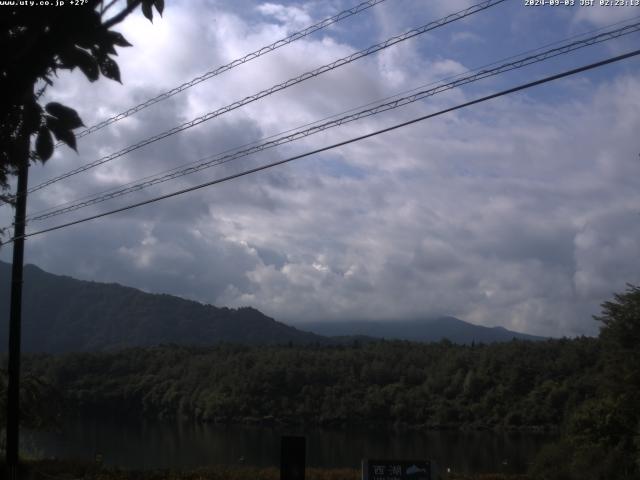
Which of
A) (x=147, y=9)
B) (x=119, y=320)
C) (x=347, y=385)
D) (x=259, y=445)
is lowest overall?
(x=259, y=445)

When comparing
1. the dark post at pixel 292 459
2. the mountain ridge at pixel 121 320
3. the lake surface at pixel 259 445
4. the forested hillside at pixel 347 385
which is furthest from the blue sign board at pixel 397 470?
the mountain ridge at pixel 121 320

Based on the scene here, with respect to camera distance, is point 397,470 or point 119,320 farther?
point 119,320

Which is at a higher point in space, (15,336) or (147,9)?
(147,9)

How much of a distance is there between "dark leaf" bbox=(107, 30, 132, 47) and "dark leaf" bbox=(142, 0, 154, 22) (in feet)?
0.71

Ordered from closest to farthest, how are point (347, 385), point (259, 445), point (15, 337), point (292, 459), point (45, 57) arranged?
1. point (45, 57)
2. point (292, 459)
3. point (15, 337)
4. point (259, 445)
5. point (347, 385)

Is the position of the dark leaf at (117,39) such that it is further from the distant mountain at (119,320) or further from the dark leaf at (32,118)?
the distant mountain at (119,320)

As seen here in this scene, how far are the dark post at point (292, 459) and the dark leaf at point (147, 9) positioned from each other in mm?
7415

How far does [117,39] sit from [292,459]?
24.9 feet

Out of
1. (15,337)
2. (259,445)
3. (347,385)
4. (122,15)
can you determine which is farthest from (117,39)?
(347,385)

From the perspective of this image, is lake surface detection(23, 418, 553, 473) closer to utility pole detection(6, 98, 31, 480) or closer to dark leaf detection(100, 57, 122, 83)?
utility pole detection(6, 98, 31, 480)

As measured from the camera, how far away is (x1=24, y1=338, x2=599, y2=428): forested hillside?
68500 millimetres

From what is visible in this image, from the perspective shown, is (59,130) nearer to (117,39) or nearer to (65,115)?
(65,115)

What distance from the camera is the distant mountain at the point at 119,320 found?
148875 mm

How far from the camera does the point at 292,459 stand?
10.8m
